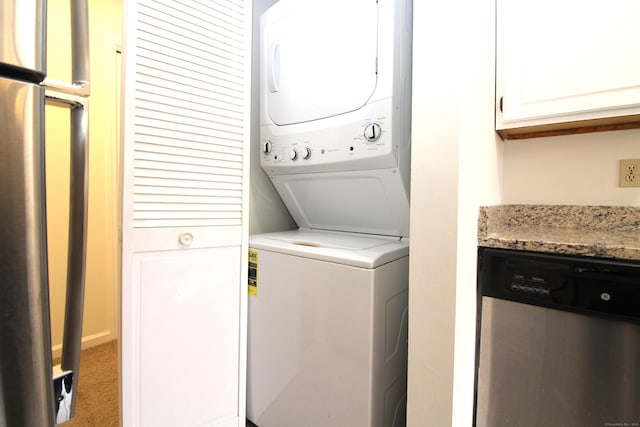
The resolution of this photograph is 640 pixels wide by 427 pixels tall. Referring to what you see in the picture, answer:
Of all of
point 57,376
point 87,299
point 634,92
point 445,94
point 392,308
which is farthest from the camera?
point 87,299

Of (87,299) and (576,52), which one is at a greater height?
(576,52)

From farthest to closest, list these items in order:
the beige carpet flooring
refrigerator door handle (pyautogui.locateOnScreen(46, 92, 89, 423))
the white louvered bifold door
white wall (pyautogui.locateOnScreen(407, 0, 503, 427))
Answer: the beige carpet flooring, the white louvered bifold door, white wall (pyautogui.locateOnScreen(407, 0, 503, 427)), refrigerator door handle (pyautogui.locateOnScreen(46, 92, 89, 423))

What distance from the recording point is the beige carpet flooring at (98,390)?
5.43ft

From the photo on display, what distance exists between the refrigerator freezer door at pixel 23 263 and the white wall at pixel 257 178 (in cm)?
140

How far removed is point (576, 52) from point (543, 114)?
0.86ft

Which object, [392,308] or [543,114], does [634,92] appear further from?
[392,308]

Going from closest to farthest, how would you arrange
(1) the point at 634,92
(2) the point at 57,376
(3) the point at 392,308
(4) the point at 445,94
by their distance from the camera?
(2) the point at 57,376
(4) the point at 445,94
(1) the point at 634,92
(3) the point at 392,308

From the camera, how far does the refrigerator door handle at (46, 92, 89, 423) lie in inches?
21.2

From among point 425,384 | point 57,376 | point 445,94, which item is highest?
point 445,94

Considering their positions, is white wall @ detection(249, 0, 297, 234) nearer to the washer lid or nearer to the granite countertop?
the washer lid

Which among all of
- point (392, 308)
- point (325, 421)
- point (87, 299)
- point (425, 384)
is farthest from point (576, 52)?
point (87, 299)

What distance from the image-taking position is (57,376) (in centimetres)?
54

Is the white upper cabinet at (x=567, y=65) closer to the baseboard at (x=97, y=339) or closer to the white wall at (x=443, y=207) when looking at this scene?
the white wall at (x=443, y=207)

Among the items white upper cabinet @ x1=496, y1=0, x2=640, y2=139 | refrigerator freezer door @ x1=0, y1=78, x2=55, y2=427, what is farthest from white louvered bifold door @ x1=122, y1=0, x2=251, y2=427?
white upper cabinet @ x1=496, y1=0, x2=640, y2=139
